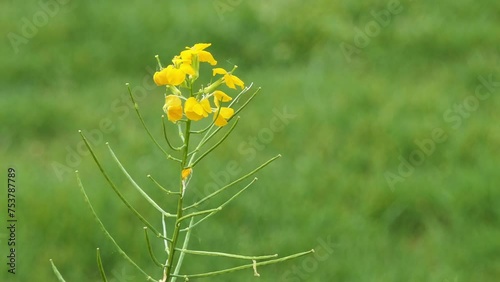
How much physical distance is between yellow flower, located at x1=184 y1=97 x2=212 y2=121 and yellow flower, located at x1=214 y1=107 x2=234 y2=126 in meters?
→ 0.01

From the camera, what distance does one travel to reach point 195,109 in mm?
945

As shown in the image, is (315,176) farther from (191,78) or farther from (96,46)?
(191,78)

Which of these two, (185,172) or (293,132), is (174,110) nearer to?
(185,172)

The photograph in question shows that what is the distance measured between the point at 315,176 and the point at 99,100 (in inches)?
48.0

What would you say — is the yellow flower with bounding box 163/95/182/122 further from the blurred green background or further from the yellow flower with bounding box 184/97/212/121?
the blurred green background

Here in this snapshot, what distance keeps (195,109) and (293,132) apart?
9.18 feet

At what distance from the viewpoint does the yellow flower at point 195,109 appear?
942 millimetres

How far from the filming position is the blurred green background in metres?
2.99

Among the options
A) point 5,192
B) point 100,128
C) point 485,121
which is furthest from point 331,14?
point 5,192

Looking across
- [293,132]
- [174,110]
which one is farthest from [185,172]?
[293,132]

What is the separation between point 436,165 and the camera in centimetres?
352

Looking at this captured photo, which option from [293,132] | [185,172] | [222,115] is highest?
[222,115]

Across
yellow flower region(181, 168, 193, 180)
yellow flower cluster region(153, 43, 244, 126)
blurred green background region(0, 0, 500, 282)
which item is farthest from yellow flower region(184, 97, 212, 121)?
blurred green background region(0, 0, 500, 282)

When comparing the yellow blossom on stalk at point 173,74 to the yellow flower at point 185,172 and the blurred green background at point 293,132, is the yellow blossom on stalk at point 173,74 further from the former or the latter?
the blurred green background at point 293,132
